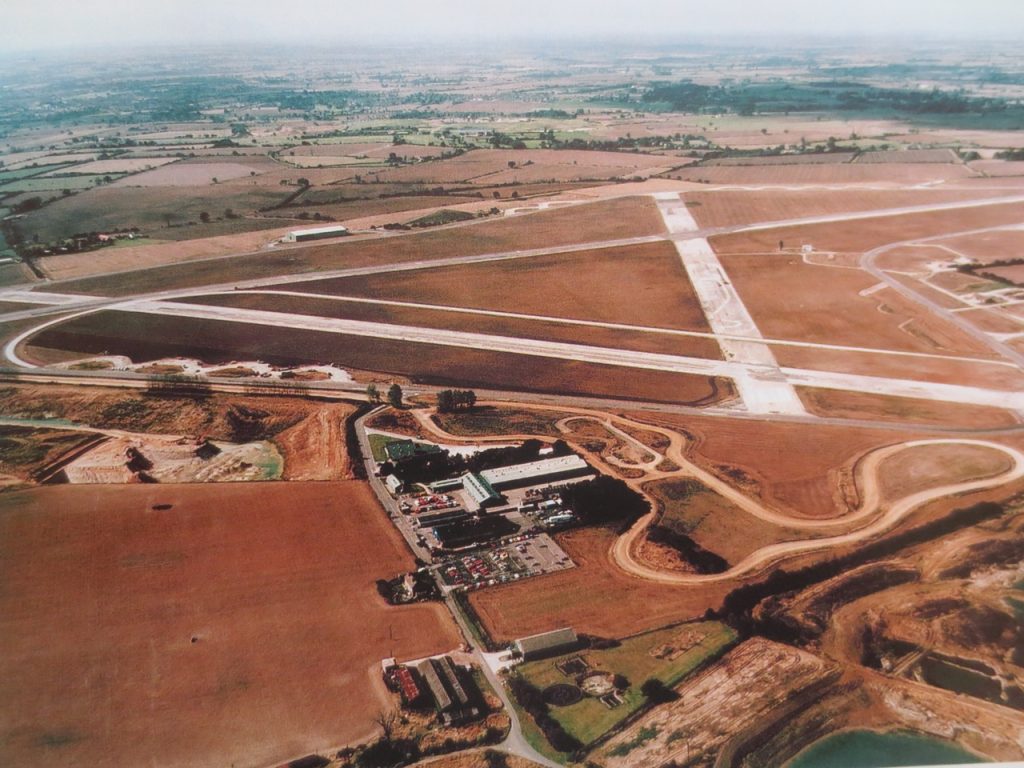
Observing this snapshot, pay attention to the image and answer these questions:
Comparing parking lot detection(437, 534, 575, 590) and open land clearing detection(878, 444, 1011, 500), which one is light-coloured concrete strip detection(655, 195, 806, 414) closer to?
open land clearing detection(878, 444, 1011, 500)

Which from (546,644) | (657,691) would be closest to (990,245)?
(657,691)

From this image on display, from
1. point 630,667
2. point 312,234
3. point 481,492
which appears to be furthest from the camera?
point 312,234

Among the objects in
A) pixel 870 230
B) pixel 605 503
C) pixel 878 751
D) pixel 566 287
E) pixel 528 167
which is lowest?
pixel 878 751

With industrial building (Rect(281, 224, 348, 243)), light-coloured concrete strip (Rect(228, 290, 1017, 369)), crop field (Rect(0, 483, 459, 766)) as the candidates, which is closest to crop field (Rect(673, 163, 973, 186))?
industrial building (Rect(281, 224, 348, 243))

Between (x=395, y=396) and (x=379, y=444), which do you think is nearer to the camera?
(x=379, y=444)

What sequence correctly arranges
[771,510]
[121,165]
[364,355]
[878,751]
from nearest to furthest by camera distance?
[878,751]
[771,510]
[364,355]
[121,165]

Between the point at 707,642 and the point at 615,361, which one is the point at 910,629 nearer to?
the point at 707,642

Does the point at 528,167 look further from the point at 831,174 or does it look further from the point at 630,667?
the point at 630,667
